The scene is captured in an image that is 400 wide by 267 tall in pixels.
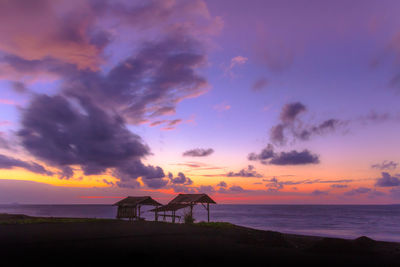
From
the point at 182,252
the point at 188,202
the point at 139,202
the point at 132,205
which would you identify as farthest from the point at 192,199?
the point at 182,252

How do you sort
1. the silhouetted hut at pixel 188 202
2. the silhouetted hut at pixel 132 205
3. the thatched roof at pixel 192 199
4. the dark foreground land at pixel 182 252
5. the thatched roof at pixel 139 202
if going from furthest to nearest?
the silhouetted hut at pixel 132 205, the thatched roof at pixel 139 202, the silhouetted hut at pixel 188 202, the thatched roof at pixel 192 199, the dark foreground land at pixel 182 252

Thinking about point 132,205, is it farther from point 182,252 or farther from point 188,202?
point 182,252

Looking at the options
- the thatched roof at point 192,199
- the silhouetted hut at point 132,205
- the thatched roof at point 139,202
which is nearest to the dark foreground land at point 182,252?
the thatched roof at point 192,199

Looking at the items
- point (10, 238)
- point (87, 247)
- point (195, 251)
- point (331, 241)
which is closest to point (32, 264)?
point (87, 247)

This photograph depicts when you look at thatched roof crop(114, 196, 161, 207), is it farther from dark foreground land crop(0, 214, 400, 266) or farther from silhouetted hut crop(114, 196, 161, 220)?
dark foreground land crop(0, 214, 400, 266)

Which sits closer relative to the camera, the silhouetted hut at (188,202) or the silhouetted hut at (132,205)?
the silhouetted hut at (188,202)

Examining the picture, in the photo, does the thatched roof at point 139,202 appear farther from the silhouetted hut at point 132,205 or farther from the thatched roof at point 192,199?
the thatched roof at point 192,199

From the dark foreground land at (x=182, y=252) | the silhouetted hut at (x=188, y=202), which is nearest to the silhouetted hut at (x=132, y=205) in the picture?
the silhouetted hut at (x=188, y=202)

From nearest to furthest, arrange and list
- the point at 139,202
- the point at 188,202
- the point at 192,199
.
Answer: the point at 192,199, the point at 188,202, the point at 139,202

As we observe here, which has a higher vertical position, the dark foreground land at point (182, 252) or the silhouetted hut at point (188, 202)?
the silhouetted hut at point (188, 202)

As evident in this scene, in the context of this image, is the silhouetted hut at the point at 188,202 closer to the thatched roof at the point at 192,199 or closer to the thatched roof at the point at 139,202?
the thatched roof at the point at 192,199

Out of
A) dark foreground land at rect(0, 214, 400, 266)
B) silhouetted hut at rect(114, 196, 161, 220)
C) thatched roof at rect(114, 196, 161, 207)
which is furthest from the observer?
silhouetted hut at rect(114, 196, 161, 220)

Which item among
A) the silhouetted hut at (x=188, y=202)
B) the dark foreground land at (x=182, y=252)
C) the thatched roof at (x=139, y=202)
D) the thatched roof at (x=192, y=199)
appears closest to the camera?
the dark foreground land at (x=182, y=252)

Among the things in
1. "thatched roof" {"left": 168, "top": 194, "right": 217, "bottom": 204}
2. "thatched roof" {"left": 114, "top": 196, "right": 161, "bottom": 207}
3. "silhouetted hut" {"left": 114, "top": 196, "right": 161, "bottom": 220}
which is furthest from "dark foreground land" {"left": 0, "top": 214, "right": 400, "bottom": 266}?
"silhouetted hut" {"left": 114, "top": 196, "right": 161, "bottom": 220}
